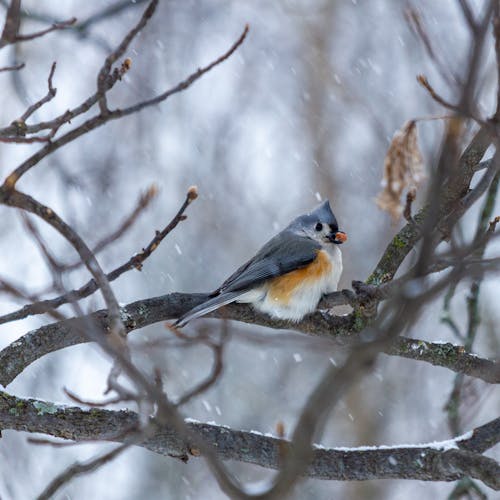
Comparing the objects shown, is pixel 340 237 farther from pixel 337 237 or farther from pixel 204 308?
pixel 204 308

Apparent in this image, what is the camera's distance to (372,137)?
27.3ft

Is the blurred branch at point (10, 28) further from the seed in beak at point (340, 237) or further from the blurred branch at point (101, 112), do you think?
the seed in beak at point (340, 237)

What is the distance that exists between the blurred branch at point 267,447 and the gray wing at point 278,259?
1171 millimetres

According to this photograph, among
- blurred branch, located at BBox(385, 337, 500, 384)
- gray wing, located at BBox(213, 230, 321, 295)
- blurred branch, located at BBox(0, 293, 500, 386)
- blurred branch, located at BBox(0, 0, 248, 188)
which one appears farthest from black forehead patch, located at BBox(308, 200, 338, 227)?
blurred branch, located at BBox(0, 0, 248, 188)

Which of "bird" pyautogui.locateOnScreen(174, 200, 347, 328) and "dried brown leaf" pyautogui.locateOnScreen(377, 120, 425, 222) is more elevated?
"bird" pyautogui.locateOnScreen(174, 200, 347, 328)

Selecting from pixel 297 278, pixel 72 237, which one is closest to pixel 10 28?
pixel 72 237

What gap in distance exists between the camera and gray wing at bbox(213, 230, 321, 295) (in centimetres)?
384

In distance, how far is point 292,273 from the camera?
395 cm

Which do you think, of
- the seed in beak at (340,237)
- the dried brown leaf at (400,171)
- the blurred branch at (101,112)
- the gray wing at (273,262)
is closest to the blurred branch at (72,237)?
the blurred branch at (101,112)

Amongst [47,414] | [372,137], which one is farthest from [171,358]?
[47,414]

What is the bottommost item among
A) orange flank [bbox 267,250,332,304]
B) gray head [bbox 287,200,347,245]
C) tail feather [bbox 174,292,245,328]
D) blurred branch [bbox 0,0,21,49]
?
blurred branch [bbox 0,0,21,49]

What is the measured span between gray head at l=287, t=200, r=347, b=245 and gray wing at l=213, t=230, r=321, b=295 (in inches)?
2.3

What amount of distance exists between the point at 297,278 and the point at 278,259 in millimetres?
233

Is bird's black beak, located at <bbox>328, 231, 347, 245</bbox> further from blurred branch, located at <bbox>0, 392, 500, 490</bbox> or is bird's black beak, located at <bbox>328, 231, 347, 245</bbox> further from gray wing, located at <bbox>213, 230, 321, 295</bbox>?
blurred branch, located at <bbox>0, 392, 500, 490</bbox>
